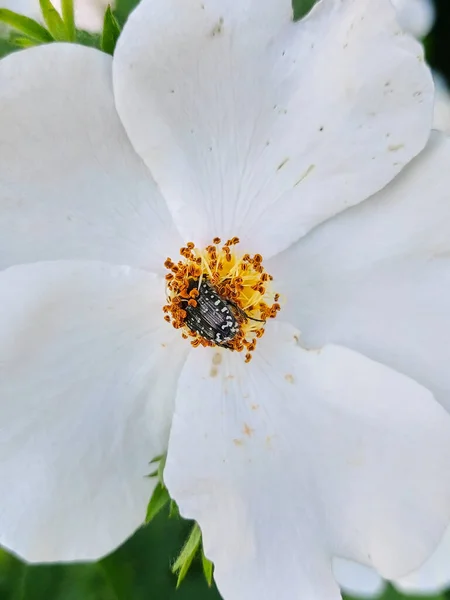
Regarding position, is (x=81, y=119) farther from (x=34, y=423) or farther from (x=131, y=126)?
(x=34, y=423)

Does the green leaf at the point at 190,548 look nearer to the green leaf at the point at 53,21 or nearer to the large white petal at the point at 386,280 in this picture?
the large white petal at the point at 386,280

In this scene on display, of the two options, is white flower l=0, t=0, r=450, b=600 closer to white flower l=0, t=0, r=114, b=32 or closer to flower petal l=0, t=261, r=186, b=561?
flower petal l=0, t=261, r=186, b=561

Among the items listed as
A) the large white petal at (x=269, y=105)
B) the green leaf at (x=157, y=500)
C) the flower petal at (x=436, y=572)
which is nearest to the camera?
the large white petal at (x=269, y=105)

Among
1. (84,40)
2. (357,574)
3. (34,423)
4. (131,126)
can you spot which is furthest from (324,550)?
(84,40)

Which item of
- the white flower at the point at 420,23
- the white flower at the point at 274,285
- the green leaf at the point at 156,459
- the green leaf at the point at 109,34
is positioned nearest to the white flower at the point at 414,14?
the white flower at the point at 420,23

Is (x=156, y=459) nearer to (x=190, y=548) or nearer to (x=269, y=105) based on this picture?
(x=190, y=548)

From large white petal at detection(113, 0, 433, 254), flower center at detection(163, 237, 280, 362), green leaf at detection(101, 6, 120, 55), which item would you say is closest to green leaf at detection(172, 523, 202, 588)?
flower center at detection(163, 237, 280, 362)

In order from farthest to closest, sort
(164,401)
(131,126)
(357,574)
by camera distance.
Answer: (357,574)
(164,401)
(131,126)
